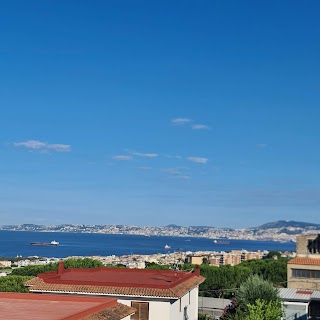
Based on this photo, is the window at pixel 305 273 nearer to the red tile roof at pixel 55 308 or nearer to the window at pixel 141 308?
the window at pixel 141 308

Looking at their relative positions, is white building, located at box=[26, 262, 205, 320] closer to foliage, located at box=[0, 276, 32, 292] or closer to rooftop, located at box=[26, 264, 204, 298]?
rooftop, located at box=[26, 264, 204, 298]

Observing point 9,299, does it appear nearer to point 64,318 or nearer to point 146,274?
point 64,318

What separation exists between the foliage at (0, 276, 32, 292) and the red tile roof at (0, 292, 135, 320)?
69.8 feet

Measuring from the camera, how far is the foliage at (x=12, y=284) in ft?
137

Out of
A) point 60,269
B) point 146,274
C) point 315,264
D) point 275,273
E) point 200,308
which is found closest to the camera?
point 60,269

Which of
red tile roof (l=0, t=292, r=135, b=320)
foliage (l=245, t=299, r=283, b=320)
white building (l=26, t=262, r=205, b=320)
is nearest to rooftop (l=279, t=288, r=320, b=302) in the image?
foliage (l=245, t=299, r=283, b=320)

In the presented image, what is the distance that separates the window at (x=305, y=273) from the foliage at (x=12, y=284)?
1114 inches

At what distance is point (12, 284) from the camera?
43250mm

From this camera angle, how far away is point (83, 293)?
2594cm

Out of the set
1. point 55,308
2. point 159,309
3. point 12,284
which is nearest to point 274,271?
point 12,284

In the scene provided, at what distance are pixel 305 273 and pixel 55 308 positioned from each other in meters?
42.6

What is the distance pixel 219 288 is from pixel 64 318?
171ft

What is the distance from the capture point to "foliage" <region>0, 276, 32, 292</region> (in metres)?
41.8

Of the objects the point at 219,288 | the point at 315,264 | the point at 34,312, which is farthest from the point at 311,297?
the point at 34,312
